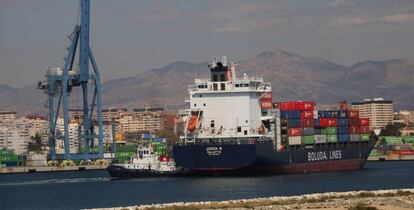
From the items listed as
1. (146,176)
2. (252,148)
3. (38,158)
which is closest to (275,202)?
(252,148)

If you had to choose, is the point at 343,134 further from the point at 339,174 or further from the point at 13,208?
the point at 13,208

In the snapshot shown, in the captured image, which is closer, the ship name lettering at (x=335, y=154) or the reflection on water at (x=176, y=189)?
the reflection on water at (x=176, y=189)

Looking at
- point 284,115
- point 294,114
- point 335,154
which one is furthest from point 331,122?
point 284,115

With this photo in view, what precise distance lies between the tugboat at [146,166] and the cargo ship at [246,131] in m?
1.88

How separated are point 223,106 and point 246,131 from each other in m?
2.56

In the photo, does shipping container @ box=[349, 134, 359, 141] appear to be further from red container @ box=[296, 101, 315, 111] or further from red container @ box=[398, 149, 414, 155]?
red container @ box=[398, 149, 414, 155]

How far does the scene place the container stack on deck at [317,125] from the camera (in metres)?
82.8

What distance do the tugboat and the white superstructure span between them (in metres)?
3.39

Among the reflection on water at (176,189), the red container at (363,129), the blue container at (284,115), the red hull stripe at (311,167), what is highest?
the blue container at (284,115)

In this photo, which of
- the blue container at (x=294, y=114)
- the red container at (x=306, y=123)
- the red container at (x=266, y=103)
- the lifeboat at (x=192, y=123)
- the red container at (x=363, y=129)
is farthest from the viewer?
the red container at (x=363, y=129)

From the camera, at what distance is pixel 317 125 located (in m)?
86.2

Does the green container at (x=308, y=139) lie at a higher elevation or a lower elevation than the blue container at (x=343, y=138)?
Answer: lower

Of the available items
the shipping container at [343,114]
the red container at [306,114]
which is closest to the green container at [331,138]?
the shipping container at [343,114]

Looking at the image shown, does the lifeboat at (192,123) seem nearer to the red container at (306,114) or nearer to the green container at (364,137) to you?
the red container at (306,114)
